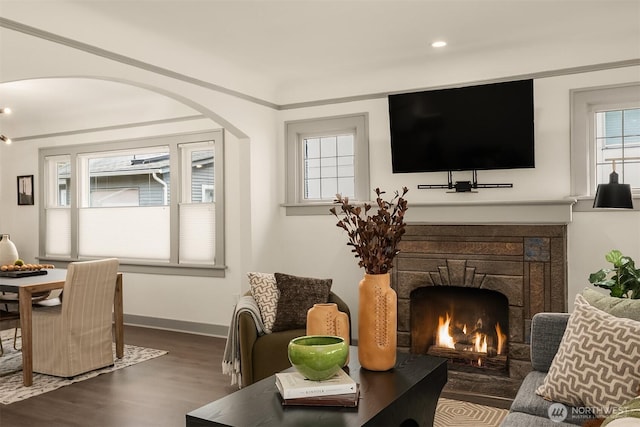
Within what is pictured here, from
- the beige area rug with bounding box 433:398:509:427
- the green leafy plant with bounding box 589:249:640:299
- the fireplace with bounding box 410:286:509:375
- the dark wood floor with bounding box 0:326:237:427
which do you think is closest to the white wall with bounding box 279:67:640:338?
the fireplace with bounding box 410:286:509:375

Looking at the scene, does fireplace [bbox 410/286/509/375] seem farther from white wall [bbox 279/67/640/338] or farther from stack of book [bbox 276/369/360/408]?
stack of book [bbox 276/369/360/408]

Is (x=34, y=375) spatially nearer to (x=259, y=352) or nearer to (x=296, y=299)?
(x=259, y=352)

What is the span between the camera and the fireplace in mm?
4328

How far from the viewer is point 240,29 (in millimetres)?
3836

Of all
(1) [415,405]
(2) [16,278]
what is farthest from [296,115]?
(1) [415,405]

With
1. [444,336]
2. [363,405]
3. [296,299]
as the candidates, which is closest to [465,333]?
[444,336]

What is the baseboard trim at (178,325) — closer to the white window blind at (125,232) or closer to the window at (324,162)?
the white window blind at (125,232)

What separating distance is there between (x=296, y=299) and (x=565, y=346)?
6.56ft

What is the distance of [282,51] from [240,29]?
57 centimetres

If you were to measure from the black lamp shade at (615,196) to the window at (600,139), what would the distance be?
563mm

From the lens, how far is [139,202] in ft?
20.9

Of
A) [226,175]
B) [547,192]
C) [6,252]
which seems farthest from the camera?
[226,175]

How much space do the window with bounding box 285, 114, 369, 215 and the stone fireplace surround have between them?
2.88 feet

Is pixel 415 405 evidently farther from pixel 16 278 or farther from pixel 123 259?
pixel 123 259
